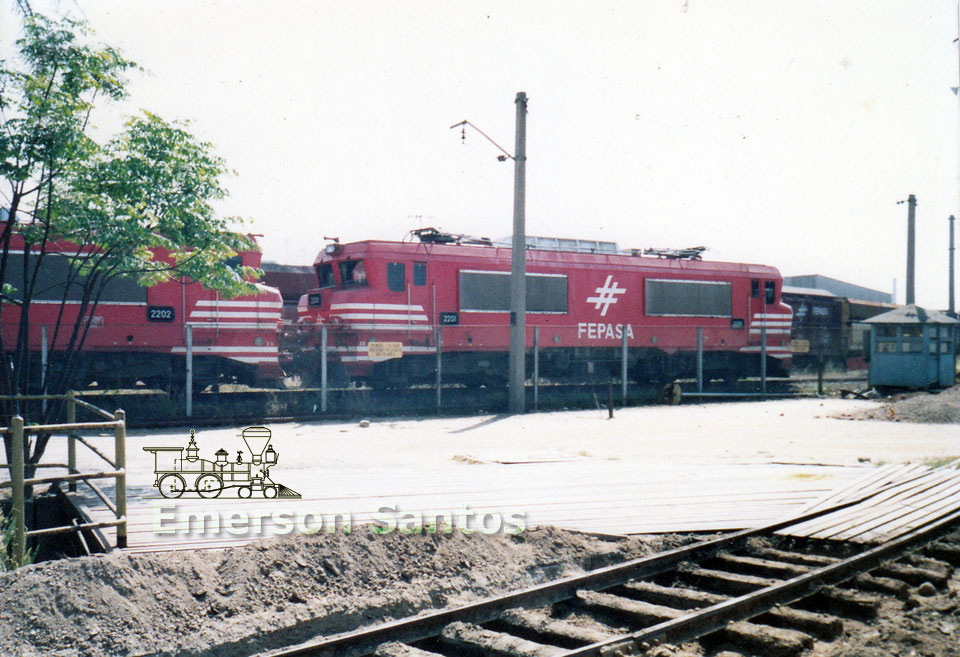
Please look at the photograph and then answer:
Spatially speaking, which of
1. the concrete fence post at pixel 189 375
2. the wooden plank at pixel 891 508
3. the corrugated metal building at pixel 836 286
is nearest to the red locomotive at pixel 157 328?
the concrete fence post at pixel 189 375

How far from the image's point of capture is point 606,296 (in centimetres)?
1988

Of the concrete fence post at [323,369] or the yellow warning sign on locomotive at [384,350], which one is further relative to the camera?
the yellow warning sign on locomotive at [384,350]

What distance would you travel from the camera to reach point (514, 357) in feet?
53.7

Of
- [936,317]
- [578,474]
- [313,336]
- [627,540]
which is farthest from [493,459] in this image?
[936,317]

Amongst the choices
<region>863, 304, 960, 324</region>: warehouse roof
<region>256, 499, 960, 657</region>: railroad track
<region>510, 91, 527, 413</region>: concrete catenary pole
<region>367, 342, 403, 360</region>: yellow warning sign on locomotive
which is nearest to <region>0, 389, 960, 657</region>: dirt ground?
<region>256, 499, 960, 657</region>: railroad track

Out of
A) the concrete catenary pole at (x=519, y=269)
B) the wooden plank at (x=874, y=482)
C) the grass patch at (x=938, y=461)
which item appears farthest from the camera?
the concrete catenary pole at (x=519, y=269)

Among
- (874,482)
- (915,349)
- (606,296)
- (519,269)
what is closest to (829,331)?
(915,349)

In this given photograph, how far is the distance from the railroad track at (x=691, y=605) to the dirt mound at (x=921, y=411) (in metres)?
9.51

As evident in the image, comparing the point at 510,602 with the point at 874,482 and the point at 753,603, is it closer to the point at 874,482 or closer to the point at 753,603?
the point at 753,603

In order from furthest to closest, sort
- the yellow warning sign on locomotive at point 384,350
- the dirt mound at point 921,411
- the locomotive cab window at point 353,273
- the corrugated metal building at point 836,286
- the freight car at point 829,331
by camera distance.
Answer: the corrugated metal building at point 836,286 < the freight car at point 829,331 < the locomotive cab window at point 353,273 < the yellow warning sign on locomotive at point 384,350 < the dirt mound at point 921,411

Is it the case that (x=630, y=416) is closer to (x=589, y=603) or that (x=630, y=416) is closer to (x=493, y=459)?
(x=493, y=459)

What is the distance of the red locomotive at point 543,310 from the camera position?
16.7m

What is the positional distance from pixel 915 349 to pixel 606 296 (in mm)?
7681

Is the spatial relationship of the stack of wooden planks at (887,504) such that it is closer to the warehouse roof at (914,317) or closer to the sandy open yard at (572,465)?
the sandy open yard at (572,465)
